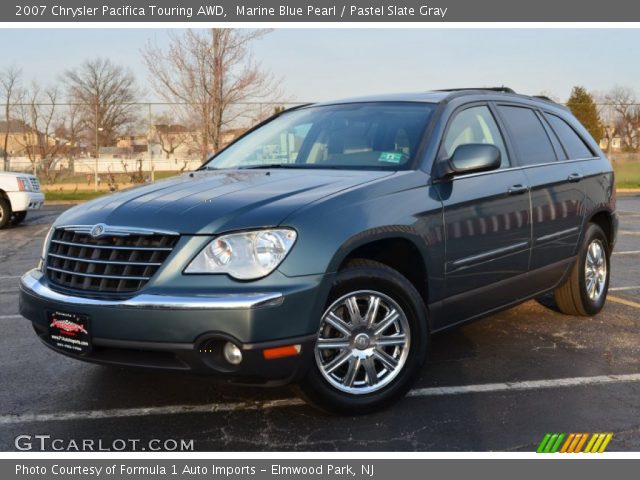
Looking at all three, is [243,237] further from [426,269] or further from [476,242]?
[476,242]

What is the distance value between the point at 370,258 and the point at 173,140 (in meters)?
19.4

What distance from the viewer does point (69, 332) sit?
3.53 metres

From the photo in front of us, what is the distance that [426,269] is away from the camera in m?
3.99

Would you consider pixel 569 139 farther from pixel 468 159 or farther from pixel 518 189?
pixel 468 159

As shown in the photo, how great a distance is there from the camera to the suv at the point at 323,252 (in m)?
3.28

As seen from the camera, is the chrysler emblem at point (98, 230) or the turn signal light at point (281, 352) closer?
the turn signal light at point (281, 352)

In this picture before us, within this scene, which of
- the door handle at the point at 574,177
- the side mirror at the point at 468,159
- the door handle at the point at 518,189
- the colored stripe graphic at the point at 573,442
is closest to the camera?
the colored stripe graphic at the point at 573,442

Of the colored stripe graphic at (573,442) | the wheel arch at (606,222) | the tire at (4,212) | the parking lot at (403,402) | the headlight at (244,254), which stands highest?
the headlight at (244,254)

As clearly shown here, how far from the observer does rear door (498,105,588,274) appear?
4.95 m

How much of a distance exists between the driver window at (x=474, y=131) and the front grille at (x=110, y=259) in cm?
191

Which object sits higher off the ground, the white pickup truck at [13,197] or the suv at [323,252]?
the suv at [323,252]

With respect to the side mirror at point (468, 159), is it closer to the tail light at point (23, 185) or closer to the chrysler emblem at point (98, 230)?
the chrysler emblem at point (98, 230)

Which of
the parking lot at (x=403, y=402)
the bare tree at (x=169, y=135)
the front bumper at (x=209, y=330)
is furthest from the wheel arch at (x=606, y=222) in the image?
the bare tree at (x=169, y=135)

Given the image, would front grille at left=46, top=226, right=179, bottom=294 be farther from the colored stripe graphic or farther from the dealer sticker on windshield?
the colored stripe graphic
